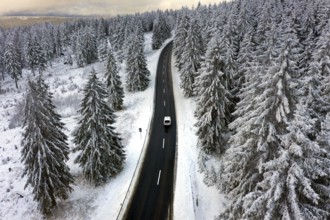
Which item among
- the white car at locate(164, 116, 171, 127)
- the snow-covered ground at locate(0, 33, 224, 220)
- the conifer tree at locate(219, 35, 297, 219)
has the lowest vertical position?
the snow-covered ground at locate(0, 33, 224, 220)

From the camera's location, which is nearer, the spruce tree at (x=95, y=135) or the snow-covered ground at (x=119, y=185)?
the snow-covered ground at (x=119, y=185)

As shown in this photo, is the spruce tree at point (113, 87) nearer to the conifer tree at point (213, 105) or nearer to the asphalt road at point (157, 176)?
the asphalt road at point (157, 176)

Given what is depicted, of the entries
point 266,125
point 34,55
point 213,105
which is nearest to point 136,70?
point 213,105

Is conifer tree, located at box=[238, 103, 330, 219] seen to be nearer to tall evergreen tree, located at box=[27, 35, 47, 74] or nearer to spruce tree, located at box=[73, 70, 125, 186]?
spruce tree, located at box=[73, 70, 125, 186]

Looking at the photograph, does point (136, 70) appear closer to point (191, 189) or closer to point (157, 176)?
point (157, 176)

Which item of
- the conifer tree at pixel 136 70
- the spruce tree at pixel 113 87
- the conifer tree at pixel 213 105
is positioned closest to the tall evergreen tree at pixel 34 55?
the conifer tree at pixel 136 70

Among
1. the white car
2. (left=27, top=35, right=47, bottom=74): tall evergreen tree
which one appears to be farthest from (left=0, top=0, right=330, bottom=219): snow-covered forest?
(left=27, top=35, right=47, bottom=74): tall evergreen tree

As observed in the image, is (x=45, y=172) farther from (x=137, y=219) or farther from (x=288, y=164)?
(x=288, y=164)
